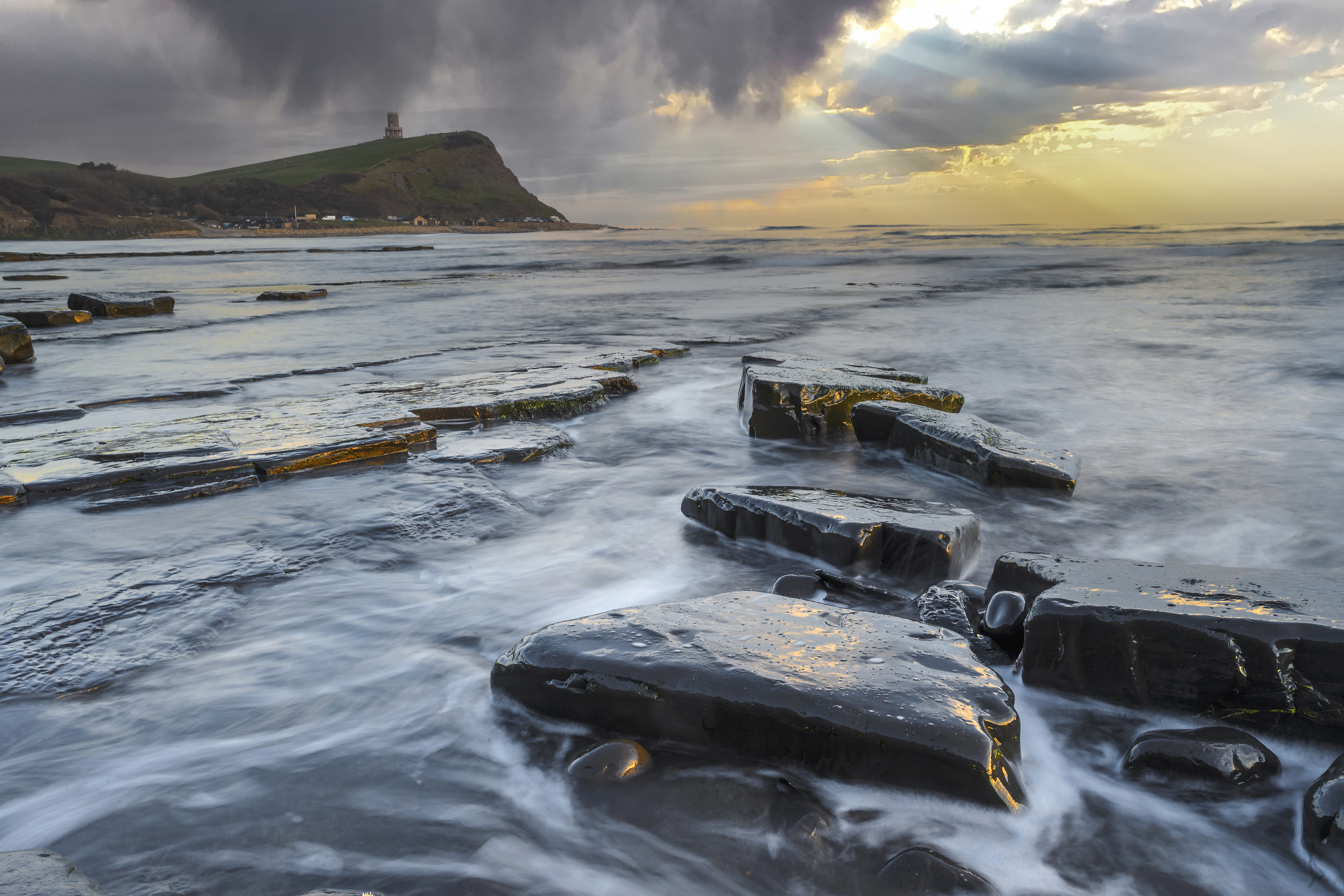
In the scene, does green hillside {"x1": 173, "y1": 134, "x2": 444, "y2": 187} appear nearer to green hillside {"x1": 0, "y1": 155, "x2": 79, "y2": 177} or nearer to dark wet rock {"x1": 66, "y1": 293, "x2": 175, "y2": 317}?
green hillside {"x1": 0, "y1": 155, "x2": 79, "y2": 177}

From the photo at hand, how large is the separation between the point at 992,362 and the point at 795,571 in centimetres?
580

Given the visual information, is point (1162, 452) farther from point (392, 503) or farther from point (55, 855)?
point (55, 855)

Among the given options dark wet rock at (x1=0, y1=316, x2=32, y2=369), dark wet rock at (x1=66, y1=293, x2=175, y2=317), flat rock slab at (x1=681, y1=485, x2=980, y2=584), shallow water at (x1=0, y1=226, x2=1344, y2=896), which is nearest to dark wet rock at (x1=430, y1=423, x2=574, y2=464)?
shallow water at (x1=0, y1=226, x2=1344, y2=896)

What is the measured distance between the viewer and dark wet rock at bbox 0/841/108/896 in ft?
3.61

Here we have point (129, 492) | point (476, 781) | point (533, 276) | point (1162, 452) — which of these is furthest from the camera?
point (533, 276)

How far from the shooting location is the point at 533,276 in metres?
19.7

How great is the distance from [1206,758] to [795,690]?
2.98 feet

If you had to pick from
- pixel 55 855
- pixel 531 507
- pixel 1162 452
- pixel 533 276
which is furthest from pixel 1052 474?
pixel 533 276

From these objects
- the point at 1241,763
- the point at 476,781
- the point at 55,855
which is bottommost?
the point at 476,781

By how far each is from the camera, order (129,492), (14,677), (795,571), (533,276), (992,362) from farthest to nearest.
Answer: (533,276) → (992,362) → (129,492) → (795,571) → (14,677)

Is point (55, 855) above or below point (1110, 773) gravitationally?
above

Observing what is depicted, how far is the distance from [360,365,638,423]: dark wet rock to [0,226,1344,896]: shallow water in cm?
24

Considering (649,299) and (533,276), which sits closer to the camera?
(649,299)

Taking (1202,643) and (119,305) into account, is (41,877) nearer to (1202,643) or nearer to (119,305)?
(1202,643)
